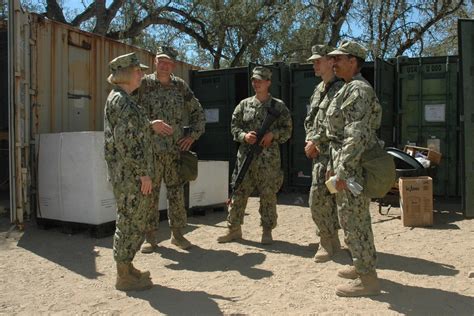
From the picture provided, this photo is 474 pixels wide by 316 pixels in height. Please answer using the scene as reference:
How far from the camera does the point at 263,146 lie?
517 cm

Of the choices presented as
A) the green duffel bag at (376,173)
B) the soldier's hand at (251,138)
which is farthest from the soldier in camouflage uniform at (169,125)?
the green duffel bag at (376,173)

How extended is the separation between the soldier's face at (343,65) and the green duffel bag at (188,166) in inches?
76.9

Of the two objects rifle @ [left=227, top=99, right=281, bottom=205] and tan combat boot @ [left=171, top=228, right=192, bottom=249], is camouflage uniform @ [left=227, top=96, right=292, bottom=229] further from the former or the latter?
tan combat boot @ [left=171, top=228, right=192, bottom=249]

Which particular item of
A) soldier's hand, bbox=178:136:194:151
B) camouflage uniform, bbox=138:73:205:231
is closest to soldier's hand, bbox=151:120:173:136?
camouflage uniform, bbox=138:73:205:231

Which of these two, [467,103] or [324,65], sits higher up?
[324,65]

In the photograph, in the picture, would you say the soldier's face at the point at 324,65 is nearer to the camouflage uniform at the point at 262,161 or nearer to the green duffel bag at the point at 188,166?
the camouflage uniform at the point at 262,161

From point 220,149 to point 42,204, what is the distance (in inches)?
167

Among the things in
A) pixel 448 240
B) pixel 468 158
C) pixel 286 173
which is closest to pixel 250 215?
pixel 286 173

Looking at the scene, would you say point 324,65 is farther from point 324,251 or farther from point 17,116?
point 17,116

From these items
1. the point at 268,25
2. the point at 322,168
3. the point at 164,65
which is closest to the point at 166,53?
the point at 164,65

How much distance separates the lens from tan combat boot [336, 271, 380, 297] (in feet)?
11.7

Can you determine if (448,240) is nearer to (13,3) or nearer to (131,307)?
(131,307)

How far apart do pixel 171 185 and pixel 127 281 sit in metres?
1.40

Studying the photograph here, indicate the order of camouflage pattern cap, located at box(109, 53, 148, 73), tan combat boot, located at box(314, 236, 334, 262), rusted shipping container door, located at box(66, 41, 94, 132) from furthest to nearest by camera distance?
rusted shipping container door, located at box(66, 41, 94, 132), tan combat boot, located at box(314, 236, 334, 262), camouflage pattern cap, located at box(109, 53, 148, 73)
